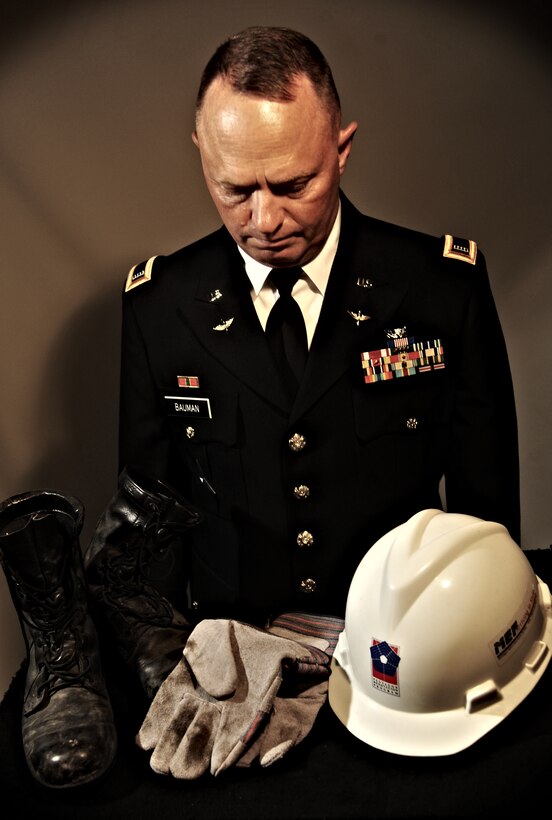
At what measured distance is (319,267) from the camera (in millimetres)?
1352

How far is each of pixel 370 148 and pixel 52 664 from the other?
1044mm

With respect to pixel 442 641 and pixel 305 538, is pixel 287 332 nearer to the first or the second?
pixel 305 538

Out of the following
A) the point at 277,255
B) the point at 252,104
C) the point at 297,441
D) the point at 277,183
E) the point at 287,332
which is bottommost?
the point at 297,441

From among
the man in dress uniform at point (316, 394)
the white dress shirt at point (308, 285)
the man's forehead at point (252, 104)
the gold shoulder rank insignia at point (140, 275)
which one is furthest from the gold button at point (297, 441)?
the man's forehead at point (252, 104)

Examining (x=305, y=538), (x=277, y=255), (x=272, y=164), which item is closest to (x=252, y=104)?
(x=272, y=164)

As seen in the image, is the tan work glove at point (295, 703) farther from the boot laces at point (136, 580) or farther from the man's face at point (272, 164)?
the man's face at point (272, 164)

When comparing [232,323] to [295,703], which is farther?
[232,323]

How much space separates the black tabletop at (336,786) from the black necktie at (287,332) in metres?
0.53

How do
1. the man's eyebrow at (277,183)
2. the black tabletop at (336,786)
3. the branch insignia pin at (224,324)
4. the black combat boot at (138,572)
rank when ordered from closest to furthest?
the black tabletop at (336,786) → the man's eyebrow at (277,183) → the black combat boot at (138,572) → the branch insignia pin at (224,324)

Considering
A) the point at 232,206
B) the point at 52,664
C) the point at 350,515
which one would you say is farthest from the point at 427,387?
the point at 52,664

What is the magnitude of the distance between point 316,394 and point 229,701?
0.46 meters

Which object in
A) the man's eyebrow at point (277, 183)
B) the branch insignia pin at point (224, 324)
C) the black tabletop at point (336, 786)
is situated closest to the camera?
the black tabletop at point (336, 786)

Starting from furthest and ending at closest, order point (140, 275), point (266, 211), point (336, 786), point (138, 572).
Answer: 1. point (140, 275)
2. point (138, 572)
3. point (266, 211)
4. point (336, 786)

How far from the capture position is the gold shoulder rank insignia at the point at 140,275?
1.48 metres
